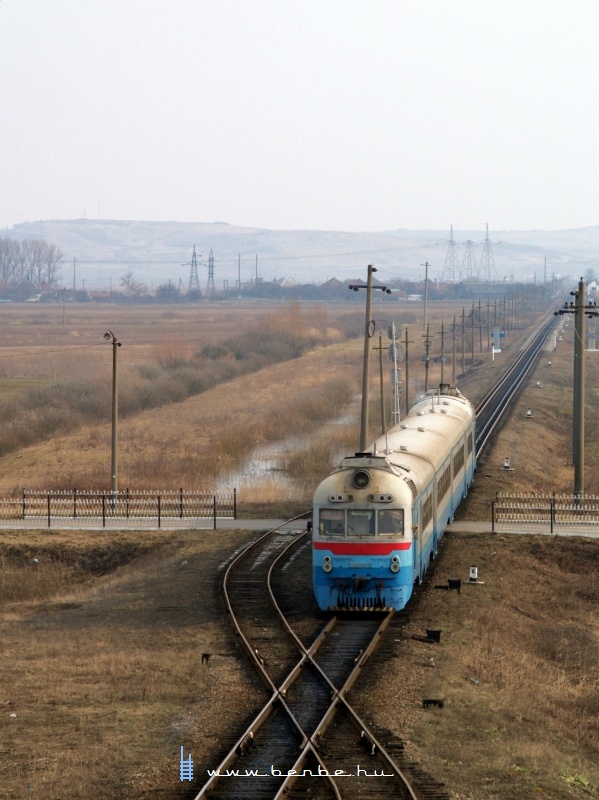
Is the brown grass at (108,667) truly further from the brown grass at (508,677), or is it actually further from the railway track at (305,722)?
the brown grass at (508,677)

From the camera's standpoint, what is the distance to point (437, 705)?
18.9 meters

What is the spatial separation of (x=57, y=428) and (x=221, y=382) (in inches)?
1190

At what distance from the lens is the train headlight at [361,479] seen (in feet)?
79.0

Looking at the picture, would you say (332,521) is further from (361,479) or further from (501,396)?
(501,396)

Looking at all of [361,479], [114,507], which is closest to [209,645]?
[361,479]

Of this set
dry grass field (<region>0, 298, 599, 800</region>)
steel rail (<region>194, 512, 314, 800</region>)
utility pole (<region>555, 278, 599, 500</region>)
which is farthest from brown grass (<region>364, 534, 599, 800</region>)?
utility pole (<region>555, 278, 599, 500</region>)

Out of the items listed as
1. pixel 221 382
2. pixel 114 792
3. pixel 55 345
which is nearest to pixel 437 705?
pixel 114 792

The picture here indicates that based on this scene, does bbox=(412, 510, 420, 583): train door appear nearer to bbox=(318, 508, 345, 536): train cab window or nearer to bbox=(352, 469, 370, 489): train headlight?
bbox=(352, 469, 370, 489): train headlight

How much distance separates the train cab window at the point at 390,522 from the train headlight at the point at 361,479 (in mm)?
651

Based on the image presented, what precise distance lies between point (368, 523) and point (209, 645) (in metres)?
3.98

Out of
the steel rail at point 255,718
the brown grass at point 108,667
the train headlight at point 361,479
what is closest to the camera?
the steel rail at point 255,718

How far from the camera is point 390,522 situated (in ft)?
78.6

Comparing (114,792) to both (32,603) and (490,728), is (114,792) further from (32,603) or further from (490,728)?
(32,603)

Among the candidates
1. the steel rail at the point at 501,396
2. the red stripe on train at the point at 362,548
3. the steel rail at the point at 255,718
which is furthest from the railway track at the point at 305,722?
the steel rail at the point at 501,396
